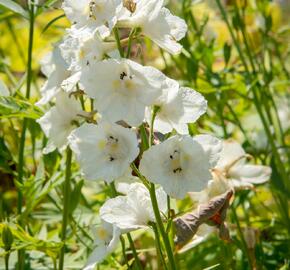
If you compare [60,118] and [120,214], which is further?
[60,118]

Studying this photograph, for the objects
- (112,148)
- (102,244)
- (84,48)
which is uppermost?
(84,48)

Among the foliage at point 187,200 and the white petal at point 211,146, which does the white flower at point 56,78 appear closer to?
the foliage at point 187,200

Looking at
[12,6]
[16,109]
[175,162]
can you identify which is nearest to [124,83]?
[175,162]

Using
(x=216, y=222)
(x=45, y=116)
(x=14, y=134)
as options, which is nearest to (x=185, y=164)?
(x=216, y=222)

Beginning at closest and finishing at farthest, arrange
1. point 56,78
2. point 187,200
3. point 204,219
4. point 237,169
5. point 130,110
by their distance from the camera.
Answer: point 130,110
point 204,219
point 56,78
point 237,169
point 187,200

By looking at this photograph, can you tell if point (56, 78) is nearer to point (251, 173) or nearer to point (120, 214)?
point (120, 214)

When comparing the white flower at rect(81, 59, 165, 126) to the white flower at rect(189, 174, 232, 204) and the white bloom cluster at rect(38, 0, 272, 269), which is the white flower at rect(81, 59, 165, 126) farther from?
the white flower at rect(189, 174, 232, 204)

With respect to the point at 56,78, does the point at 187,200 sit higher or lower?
lower
